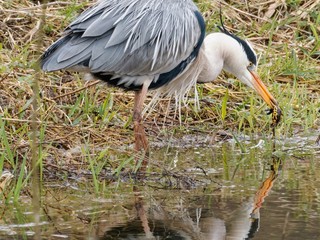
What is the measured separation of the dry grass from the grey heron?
1.26 ft

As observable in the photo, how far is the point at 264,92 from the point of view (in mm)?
7480

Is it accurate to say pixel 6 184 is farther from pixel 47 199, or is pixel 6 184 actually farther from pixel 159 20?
pixel 159 20

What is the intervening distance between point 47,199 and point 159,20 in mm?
2171

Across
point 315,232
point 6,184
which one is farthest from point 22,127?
point 315,232

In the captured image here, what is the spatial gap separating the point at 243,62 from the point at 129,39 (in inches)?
51.0

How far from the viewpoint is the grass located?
6.06 meters

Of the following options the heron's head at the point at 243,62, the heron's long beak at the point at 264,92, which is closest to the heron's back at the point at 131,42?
the heron's head at the point at 243,62

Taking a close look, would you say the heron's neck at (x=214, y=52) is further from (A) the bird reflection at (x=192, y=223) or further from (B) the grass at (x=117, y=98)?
(A) the bird reflection at (x=192, y=223)

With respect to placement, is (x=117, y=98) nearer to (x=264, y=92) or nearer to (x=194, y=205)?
(x=264, y=92)

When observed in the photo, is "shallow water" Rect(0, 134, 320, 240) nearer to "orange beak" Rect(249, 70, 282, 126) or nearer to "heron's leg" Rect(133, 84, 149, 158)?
"heron's leg" Rect(133, 84, 149, 158)

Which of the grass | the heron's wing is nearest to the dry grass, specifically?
the grass

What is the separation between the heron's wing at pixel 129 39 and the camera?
6453 millimetres

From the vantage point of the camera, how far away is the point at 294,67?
866 centimetres

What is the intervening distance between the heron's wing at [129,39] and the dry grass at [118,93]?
1.67 feet
